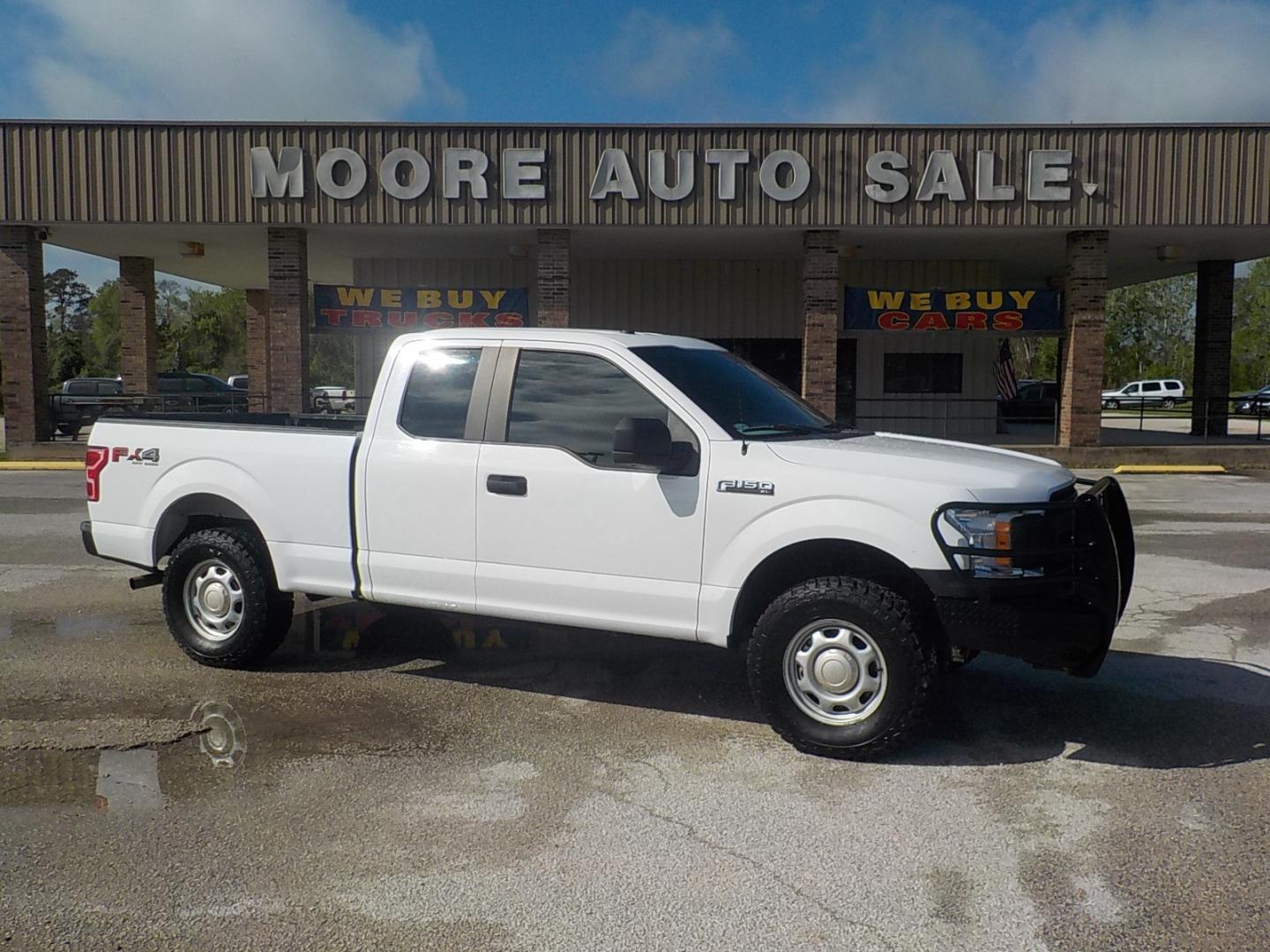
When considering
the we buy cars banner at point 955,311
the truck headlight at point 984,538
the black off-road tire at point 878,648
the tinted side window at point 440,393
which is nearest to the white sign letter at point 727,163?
the we buy cars banner at point 955,311

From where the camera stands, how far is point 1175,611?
26.4 feet

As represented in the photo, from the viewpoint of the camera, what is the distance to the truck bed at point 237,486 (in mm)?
6102

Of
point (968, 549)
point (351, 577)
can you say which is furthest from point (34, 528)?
point (968, 549)

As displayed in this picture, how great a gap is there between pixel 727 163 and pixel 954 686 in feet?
45.7

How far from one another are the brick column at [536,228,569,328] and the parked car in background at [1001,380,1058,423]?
1160cm

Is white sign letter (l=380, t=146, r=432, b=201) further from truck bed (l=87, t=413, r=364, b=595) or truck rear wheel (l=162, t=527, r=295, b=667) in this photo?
truck rear wheel (l=162, t=527, r=295, b=667)

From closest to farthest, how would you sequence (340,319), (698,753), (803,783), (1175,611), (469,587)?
(803,783) → (698,753) → (469,587) → (1175,611) → (340,319)

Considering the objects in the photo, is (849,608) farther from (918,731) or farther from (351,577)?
(351,577)

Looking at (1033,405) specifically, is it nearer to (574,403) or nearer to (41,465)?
(41,465)

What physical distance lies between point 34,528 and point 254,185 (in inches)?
340

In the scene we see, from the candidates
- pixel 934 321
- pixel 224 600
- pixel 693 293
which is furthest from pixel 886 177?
pixel 224 600

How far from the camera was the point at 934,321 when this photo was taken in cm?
2042

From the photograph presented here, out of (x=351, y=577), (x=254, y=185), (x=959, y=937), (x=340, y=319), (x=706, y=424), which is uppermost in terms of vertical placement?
(x=254, y=185)

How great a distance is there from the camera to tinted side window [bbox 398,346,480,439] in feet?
19.4
